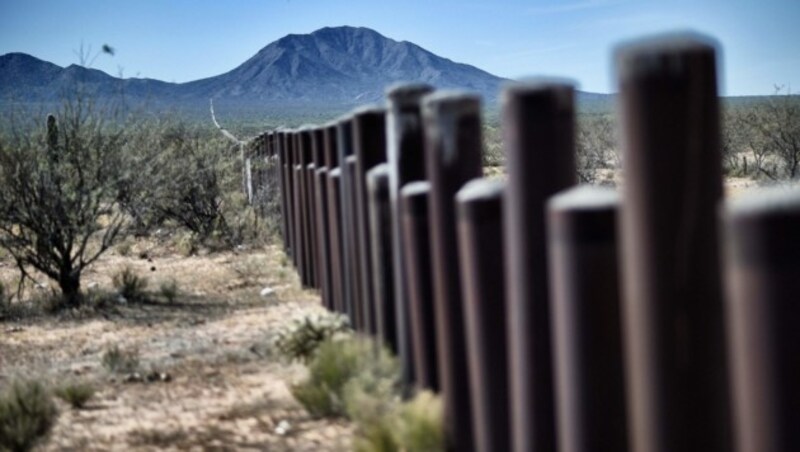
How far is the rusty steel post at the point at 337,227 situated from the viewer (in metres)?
6.32

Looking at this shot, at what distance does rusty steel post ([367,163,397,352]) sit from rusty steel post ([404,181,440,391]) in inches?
20.6

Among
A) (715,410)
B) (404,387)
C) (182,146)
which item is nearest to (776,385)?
(715,410)

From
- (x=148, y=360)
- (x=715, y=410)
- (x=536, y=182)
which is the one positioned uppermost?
(x=536, y=182)

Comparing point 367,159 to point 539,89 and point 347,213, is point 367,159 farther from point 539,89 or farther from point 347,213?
point 539,89

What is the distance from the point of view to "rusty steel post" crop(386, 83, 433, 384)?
4.52m

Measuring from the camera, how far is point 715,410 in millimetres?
2428

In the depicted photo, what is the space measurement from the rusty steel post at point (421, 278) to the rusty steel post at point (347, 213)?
1.51m

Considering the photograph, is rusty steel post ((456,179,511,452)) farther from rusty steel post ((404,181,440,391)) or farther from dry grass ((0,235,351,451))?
dry grass ((0,235,351,451))

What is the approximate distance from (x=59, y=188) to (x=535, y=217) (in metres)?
9.50

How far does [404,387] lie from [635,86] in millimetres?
2560

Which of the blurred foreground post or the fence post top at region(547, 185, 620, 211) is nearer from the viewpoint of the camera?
the fence post top at region(547, 185, 620, 211)

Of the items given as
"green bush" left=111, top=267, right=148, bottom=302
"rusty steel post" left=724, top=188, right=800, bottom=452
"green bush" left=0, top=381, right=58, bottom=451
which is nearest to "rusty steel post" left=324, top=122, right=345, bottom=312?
"green bush" left=0, top=381, right=58, bottom=451

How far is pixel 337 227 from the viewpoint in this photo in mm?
6359

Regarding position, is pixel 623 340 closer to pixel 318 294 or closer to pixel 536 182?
pixel 536 182
